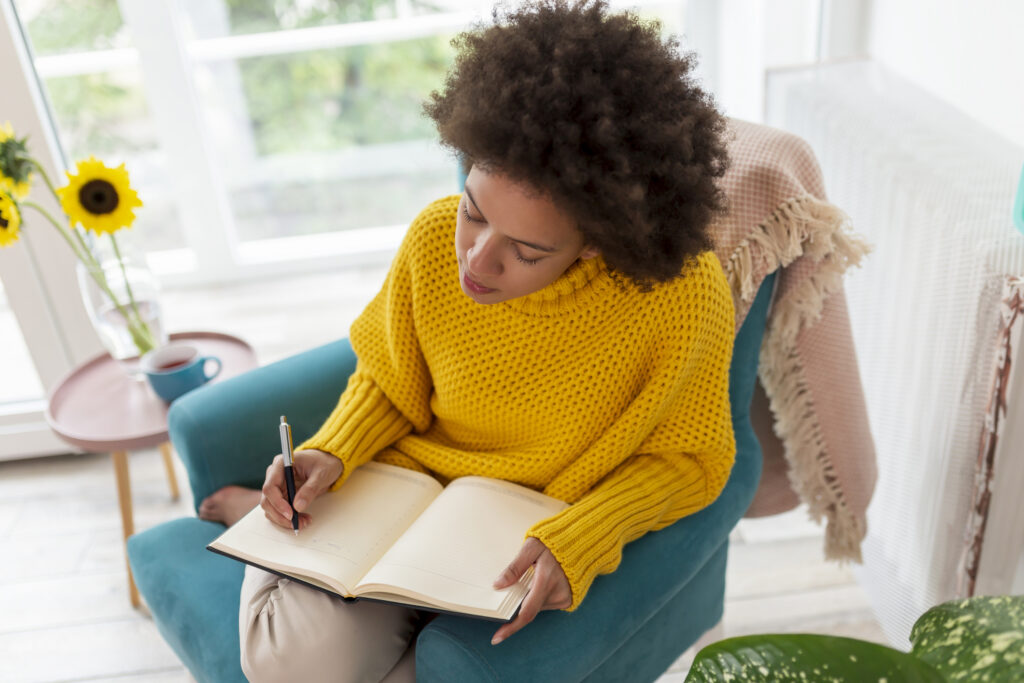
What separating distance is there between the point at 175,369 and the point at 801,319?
0.99m

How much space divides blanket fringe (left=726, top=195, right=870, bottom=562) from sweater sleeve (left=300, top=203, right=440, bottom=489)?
1.39ft

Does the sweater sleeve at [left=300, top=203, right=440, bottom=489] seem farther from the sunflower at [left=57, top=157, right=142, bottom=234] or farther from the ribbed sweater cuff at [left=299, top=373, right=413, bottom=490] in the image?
the sunflower at [left=57, top=157, right=142, bottom=234]

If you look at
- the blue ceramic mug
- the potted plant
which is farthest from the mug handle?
the potted plant

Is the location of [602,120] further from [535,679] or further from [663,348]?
[535,679]

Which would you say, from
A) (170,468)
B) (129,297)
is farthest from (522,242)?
(170,468)

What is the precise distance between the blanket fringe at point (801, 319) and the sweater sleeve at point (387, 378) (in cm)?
42

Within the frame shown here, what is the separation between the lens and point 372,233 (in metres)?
2.77

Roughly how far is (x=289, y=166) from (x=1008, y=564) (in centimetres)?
243

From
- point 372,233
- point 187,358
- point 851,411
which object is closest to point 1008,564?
point 851,411

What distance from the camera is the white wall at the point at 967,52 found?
1.15 metres

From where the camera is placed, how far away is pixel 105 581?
65.2 inches

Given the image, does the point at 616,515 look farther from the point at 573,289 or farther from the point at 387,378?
the point at 387,378

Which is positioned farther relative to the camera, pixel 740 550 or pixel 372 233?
pixel 372 233

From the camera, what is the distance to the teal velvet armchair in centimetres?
86
